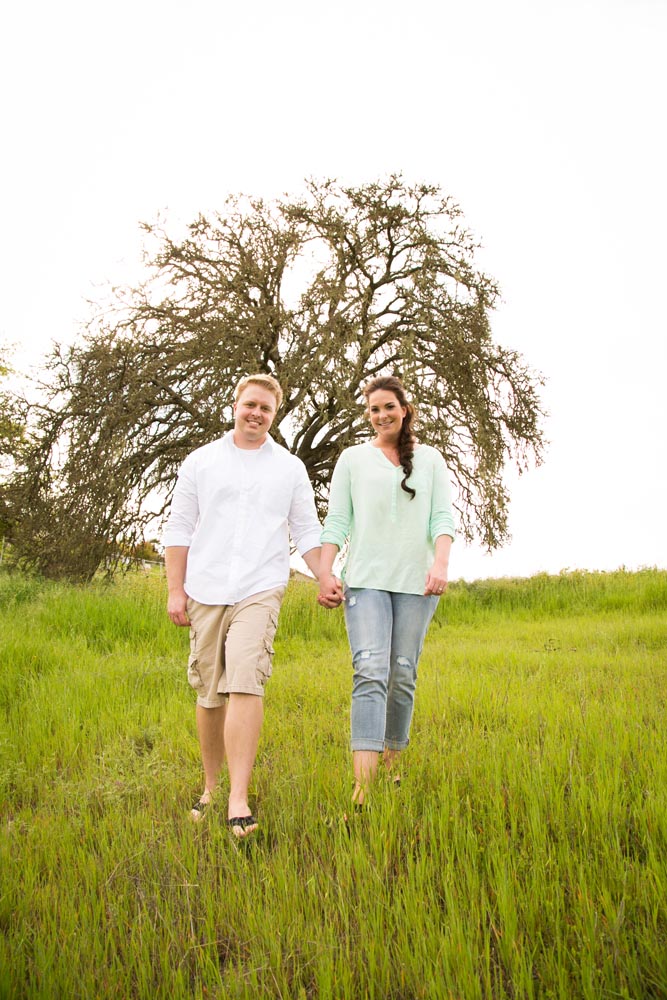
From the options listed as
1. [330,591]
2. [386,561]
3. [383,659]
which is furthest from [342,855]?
[386,561]

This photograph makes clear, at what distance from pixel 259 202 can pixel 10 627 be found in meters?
10.3

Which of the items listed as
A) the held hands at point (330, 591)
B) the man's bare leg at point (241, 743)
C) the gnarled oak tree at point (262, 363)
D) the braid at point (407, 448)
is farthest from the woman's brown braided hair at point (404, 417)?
the gnarled oak tree at point (262, 363)

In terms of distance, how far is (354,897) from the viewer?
290cm

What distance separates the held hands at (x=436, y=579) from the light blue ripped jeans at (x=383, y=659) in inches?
5.3

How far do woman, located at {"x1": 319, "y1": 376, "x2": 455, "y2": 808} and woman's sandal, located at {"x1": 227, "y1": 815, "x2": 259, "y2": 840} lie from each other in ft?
1.62

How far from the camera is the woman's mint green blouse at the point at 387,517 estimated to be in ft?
13.1

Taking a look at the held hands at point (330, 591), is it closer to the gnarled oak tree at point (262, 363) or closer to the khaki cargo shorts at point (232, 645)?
the khaki cargo shorts at point (232, 645)

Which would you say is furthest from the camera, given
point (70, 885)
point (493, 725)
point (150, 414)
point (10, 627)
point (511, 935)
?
point (150, 414)

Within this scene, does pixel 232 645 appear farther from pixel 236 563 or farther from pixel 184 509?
pixel 184 509

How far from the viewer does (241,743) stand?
3721 mm

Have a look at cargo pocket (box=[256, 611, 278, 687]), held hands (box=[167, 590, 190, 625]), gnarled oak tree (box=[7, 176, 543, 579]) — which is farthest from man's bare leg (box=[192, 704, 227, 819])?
gnarled oak tree (box=[7, 176, 543, 579])

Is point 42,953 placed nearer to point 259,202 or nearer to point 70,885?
point 70,885

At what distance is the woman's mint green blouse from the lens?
4004mm

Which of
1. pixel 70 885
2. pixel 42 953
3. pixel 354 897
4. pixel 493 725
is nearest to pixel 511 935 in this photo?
pixel 354 897
